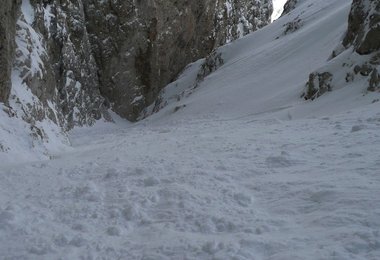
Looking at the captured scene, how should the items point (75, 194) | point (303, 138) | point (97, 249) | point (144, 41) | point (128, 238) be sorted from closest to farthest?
1. point (97, 249)
2. point (128, 238)
3. point (75, 194)
4. point (303, 138)
5. point (144, 41)

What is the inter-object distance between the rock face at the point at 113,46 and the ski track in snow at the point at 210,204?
8665mm

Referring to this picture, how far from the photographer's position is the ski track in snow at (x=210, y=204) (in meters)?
4.22

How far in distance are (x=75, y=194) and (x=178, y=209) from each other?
1878 millimetres

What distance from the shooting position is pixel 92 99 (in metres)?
33.3

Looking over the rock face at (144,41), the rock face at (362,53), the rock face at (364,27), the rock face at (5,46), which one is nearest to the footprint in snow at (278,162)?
the rock face at (362,53)

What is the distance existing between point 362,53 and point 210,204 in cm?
1197

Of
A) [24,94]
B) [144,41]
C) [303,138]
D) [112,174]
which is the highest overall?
[144,41]

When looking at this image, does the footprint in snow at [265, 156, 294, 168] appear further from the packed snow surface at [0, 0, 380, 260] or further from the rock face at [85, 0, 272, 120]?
the rock face at [85, 0, 272, 120]

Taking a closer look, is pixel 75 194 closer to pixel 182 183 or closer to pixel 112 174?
pixel 112 174

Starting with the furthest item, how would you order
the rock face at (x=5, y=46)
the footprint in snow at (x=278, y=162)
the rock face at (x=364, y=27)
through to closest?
the rock face at (x=364, y=27) < the rock face at (x=5, y=46) < the footprint in snow at (x=278, y=162)

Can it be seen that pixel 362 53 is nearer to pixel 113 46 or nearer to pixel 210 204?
pixel 210 204

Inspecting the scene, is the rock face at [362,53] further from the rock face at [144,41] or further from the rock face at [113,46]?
the rock face at [144,41]

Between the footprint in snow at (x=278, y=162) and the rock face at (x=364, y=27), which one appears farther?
the rock face at (x=364, y=27)

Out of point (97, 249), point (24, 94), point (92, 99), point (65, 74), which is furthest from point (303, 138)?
point (92, 99)
